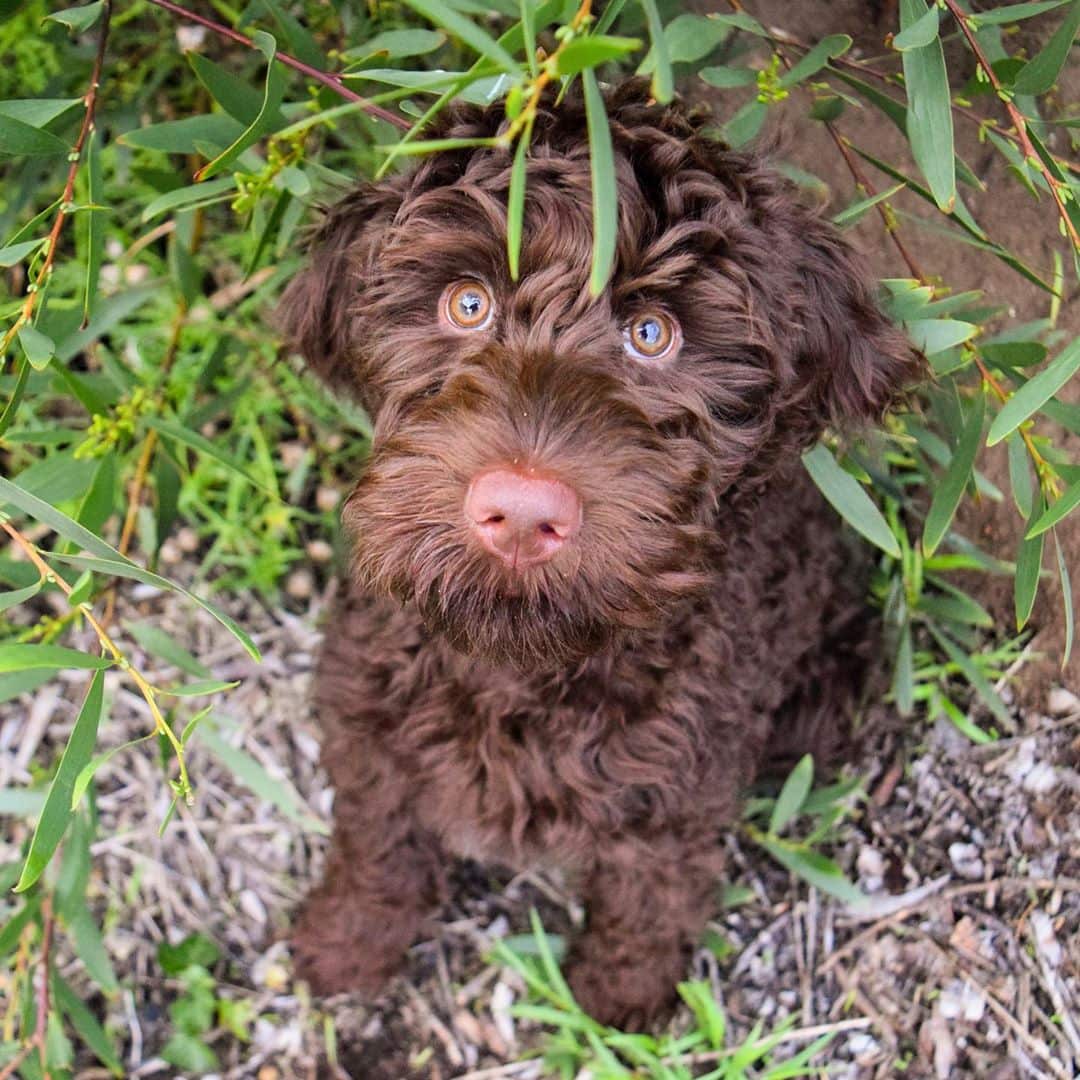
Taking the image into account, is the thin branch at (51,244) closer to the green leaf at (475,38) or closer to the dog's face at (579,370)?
the dog's face at (579,370)

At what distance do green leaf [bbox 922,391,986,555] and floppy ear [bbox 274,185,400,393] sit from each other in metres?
1.15

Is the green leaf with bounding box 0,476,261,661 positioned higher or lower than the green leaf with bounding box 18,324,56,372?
lower

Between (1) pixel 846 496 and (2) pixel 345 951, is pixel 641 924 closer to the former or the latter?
(2) pixel 345 951

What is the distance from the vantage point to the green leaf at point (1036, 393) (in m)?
1.81

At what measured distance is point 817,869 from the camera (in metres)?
2.83

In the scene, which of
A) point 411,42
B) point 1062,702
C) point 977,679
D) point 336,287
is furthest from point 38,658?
point 1062,702

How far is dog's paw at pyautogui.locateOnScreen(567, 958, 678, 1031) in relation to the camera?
273cm

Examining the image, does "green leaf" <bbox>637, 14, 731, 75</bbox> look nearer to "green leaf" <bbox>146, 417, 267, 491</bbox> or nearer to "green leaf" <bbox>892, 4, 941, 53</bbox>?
"green leaf" <bbox>892, 4, 941, 53</bbox>

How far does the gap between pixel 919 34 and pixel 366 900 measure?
7.12ft

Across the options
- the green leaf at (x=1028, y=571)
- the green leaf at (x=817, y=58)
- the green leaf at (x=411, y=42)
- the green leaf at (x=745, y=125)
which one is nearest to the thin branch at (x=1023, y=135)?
the green leaf at (x=817, y=58)

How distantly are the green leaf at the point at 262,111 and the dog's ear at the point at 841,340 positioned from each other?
91cm

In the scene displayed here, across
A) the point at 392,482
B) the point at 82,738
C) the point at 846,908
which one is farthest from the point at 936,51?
the point at 846,908

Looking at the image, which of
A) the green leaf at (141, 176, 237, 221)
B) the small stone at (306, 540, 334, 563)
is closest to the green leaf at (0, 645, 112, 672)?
the green leaf at (141, 176, 237, 221)

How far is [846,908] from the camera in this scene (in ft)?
9.56
